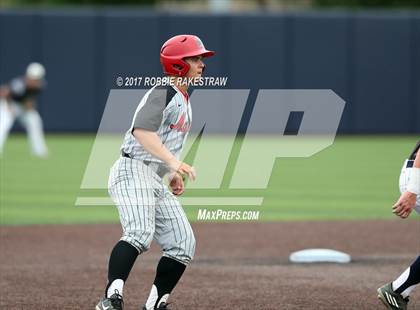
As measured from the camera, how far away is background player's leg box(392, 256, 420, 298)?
705 cm

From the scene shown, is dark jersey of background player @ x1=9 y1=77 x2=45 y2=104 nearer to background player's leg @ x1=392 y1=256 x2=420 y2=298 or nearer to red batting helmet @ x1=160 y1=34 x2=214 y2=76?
red batting helmet @ x1=160 y1=34 x2=214 y2=76

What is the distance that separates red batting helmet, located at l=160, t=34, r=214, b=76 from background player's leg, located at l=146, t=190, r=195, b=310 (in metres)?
0.87

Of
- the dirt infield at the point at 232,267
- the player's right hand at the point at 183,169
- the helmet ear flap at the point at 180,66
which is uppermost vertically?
the helmet ear flap at the point at 180,66

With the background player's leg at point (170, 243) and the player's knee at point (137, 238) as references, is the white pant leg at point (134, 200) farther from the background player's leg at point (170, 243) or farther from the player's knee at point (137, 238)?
the background player's leg at point (170, 243)

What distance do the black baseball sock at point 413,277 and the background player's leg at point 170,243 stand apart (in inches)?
61.2

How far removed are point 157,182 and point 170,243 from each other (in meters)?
0.44

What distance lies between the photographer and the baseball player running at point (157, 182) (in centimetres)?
662

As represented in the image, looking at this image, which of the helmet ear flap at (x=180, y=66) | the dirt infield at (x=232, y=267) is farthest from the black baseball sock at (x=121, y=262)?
the helmet ear flap at (x=180, y=66)

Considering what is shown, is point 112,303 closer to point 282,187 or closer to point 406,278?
point 406,278

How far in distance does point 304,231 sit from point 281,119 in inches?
694

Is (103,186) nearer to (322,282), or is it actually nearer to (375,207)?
(375,207)

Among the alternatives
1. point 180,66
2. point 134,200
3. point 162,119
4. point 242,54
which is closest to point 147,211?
point 134,200

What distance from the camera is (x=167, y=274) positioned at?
22.8ft

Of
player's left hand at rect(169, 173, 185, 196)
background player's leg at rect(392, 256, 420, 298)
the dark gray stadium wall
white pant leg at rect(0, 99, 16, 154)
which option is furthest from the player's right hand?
the dark gray stadium wall
